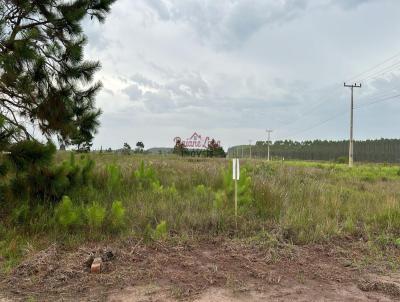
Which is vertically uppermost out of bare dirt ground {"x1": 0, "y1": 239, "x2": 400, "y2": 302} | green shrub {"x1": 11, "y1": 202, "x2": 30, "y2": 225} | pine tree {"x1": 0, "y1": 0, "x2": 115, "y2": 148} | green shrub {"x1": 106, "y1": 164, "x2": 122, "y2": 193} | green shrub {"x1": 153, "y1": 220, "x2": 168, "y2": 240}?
pine tree {"x1": 0, "y1": 0, "x2": 115, "y2": 148}

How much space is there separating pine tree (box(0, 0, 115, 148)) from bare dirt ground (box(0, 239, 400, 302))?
204 cm

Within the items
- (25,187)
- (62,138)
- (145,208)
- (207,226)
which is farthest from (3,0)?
(207,226)

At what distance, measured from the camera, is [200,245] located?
17.9ft

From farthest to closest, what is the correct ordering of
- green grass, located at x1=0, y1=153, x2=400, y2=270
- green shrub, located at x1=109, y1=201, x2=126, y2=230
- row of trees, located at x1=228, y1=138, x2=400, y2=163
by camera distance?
row of trees, located at x1=228, y1=138, x2=400, y2=163 < green shrub, located at x1=109, y1=201, x2=126, y2=230 < green grass, located at x1=0, y1=153, x2=400, y2=270

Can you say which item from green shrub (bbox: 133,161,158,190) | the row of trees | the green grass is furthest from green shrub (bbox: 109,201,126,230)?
the row of trees

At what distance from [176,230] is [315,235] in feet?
6.36

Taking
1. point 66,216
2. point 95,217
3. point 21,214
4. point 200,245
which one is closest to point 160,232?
point 200,245

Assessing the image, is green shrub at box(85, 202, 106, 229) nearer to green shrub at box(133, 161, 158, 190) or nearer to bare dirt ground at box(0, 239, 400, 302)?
bare dirt ground at box(0, 239, 400, 302)

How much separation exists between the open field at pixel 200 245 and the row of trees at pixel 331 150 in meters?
47.3

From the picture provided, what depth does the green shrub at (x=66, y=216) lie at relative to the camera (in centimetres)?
562

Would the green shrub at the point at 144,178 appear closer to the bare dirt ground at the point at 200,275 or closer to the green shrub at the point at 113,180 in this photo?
the green shrub at the point at 113,180

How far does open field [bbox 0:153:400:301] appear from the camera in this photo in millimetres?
4039

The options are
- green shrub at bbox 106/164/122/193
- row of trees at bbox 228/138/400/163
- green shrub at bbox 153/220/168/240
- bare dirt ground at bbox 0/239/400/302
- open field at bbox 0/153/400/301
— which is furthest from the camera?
row of trees at bbox 228/138/400/163

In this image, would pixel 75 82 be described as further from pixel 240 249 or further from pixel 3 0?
pixel 240 249
